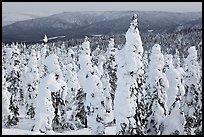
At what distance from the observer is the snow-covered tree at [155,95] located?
33.4m

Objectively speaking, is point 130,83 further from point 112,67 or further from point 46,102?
point 112,67

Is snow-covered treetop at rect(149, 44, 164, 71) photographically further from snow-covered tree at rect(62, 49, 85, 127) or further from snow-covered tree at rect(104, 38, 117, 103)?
snow-covered tree at rect(104, 38, 117, 103)

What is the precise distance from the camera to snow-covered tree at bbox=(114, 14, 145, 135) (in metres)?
29.2

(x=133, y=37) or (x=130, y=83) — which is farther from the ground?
(x=133, y=37)

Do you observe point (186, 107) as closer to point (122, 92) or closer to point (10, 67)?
point (122, 92)

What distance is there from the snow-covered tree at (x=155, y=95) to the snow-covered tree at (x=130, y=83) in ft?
12.0

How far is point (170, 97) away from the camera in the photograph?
3969 centimetres

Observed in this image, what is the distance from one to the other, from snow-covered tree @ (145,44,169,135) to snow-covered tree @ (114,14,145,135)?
144 inches

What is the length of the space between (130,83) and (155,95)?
6.05 m

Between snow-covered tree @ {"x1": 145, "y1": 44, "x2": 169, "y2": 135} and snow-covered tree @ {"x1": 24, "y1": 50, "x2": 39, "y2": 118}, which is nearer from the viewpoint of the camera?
snow-covered tree @ {"x1": 145, "y1": 44, "x2": 169, "y2": 135}

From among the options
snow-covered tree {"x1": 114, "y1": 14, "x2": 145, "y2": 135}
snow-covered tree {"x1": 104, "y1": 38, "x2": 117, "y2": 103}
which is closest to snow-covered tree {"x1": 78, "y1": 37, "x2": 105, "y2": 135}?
snow-covered tree {"x1": 114, "y1": 14, "x2": 145, "y2": 135}

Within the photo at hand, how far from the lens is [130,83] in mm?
29453

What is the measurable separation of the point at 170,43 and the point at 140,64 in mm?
167301

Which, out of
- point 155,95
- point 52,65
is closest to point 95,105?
point 155,95
